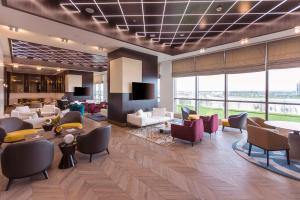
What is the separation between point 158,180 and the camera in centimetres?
270

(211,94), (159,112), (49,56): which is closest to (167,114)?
(159,112)

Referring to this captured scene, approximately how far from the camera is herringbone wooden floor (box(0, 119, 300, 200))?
232 centimetres

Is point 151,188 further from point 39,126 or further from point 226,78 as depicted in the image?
point 226,78

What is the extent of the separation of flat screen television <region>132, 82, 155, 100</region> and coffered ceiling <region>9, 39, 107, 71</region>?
3.39 meters

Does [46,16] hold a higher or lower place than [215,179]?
higher

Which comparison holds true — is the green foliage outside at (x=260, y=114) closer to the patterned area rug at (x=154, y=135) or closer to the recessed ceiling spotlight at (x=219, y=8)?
the patterned area rug at (x=154, y=135)

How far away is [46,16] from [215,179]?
490 centimetres

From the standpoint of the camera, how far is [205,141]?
15.8ft

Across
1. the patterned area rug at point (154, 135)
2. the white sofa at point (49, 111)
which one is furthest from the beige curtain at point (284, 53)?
the white sofa at point (49, 111)

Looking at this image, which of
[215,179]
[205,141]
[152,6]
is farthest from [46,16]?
[205,141]

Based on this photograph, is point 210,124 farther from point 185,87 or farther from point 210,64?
point 185,87

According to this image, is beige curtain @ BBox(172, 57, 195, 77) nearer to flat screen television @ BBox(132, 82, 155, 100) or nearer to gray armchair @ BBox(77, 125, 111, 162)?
flat screen television @ BBox(132, 82, 155, 100)

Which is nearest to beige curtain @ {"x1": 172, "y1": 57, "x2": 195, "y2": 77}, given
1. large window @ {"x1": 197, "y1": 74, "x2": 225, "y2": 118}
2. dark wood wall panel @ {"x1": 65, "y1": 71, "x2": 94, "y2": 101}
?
large window @ {"x1": 197, "y1": 74, "x2": 225, "y2": 118}

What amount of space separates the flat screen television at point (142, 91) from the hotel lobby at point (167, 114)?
52 mm
